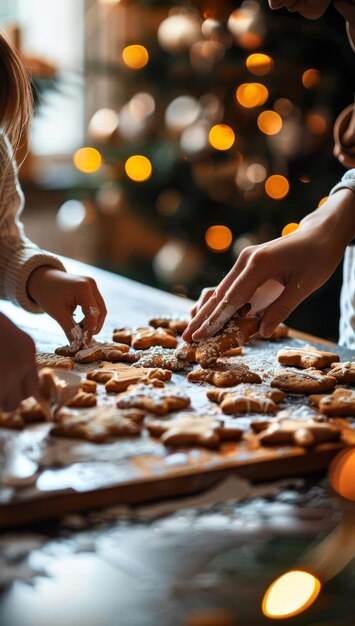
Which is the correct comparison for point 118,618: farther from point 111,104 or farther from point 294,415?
point 111,104

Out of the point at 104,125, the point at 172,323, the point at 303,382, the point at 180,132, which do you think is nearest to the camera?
the point at 303,382

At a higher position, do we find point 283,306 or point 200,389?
point 283,306

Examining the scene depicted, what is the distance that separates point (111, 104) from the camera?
Answer: 434 cm

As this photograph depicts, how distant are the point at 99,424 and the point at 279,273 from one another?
1.49ft

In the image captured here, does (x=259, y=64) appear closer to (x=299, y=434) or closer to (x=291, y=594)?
(x=299, y=434)

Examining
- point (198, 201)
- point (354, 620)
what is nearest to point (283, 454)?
point (354, 620)

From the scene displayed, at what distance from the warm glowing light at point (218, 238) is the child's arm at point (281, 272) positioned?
1.94m

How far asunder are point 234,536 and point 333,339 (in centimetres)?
216

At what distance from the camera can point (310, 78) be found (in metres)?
2.91

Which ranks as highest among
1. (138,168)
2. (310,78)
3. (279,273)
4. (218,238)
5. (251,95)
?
(310,78)

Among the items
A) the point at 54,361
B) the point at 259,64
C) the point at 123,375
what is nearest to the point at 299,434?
the point at 123,375

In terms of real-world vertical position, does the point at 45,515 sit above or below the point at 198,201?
above

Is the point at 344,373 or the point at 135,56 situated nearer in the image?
the point at 344,373

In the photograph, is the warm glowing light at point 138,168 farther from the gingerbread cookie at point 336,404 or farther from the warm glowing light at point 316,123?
the gingerbread cookie at point 336,404
